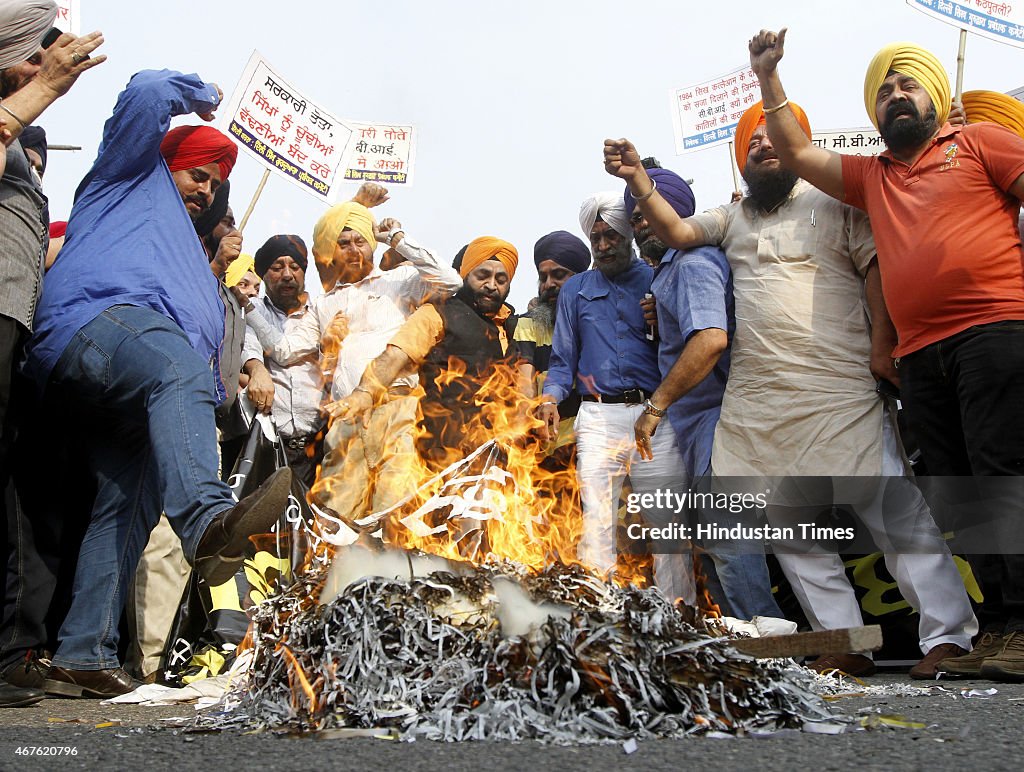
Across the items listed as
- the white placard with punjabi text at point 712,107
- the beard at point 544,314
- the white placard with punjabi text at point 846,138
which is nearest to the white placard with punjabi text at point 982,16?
the white placard with punjabi text at point 846,138

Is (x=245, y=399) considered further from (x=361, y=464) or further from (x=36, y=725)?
(x=36, y=725)

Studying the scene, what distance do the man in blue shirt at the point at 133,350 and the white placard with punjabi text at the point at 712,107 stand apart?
4979 mm

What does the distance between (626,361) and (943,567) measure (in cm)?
206

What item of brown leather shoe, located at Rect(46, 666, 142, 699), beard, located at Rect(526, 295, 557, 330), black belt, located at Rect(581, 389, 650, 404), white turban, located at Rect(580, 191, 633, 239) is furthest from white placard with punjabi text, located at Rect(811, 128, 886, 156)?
brown leather shoe, located at Rect(46, 666, 142, 699)

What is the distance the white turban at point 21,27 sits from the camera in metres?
3.96

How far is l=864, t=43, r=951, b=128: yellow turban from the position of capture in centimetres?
474

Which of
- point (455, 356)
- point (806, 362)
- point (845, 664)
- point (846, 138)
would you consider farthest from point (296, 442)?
point (846, 138)

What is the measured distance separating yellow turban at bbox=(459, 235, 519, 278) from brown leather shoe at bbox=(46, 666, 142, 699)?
3726mm

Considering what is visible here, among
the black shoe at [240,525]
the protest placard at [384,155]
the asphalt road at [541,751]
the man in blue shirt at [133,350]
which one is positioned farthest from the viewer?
the protest placard at [384,155]

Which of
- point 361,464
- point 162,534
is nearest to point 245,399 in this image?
point 361,464

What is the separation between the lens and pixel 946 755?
210cm

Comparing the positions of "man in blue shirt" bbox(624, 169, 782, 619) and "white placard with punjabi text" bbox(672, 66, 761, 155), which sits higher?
"white placard with punjabi text" bbox(672, 66, 761, 155)

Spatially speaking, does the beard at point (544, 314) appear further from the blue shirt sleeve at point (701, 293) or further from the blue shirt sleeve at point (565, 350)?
the blue shirt sleeve at point (701, 293)

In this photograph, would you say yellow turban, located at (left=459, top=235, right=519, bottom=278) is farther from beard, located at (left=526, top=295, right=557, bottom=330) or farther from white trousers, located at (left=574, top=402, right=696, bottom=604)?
white trousers, located at (left=574, top=402, right=696, bottom=604)
